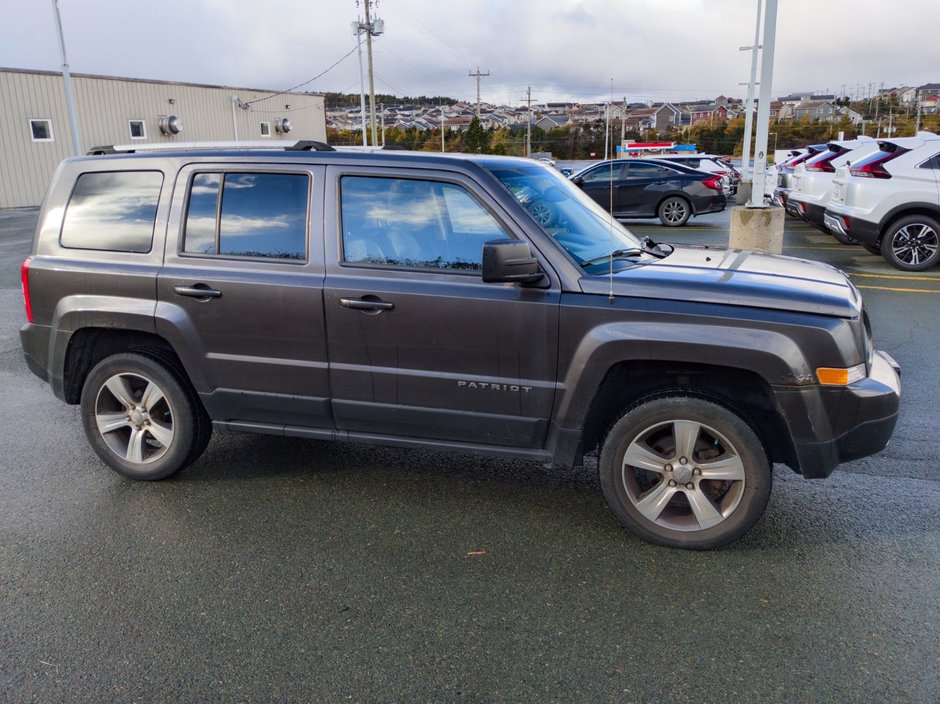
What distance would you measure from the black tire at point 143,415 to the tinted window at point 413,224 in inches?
53.1

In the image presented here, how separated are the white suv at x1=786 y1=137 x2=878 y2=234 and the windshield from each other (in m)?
10.6

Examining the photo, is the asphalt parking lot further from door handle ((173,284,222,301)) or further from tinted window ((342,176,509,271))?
tinted window ((342,176,509,271))

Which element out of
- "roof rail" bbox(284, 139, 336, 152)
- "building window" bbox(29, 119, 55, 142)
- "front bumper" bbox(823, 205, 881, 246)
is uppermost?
"building window" bbox(29, 119, 55, 142)

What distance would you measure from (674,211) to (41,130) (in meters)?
25.9

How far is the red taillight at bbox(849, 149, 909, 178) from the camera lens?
37.7 ft

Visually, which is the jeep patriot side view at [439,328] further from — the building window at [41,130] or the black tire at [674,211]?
the building window at [41,130]

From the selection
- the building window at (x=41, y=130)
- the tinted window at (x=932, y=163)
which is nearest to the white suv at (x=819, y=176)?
the tinted window at (x=932, y=163)

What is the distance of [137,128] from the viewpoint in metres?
35.8

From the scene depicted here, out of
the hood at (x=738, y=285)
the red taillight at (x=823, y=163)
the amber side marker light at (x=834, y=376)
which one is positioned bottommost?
the amber side marker light at (x=834, y=376)

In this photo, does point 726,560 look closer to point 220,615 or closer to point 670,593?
point 670,593

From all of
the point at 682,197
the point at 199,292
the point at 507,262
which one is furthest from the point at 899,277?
the point at 199,292

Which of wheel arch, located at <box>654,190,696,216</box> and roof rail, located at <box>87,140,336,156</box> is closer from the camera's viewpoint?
roof rail, located at <box>87,140,336,156</box>

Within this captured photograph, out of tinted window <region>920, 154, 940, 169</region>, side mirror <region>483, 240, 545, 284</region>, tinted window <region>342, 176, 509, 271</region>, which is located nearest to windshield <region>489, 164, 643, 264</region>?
tinted window <region>342, 176, 509, 271</region>

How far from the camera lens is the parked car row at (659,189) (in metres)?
17.7
